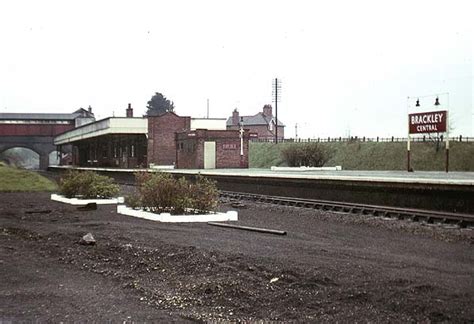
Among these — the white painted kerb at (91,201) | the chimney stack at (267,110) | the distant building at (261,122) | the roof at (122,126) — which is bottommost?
the white painted kerb at (91,201)

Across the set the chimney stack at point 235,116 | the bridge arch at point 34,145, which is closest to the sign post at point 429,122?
the bridge arch at point 34,145

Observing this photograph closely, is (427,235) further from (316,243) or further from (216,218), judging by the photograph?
(216,218)

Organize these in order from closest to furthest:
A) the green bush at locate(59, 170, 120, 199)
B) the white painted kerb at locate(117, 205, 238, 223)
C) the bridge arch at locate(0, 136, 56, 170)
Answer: the white painted kerb at locate(117, 205, 238, 223) → the green bush at locate(59, 170, 120, 199) → the bridge arch at locate(0, 136, 56, 170)

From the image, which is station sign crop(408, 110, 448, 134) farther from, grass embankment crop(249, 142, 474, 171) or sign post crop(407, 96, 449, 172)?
grass embankment crop(249, 142, 474, 171)

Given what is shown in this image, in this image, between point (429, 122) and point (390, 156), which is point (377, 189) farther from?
point (390, 156)

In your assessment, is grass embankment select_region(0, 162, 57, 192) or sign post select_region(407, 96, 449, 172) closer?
sign post select_region(407, 96, 449, 172)

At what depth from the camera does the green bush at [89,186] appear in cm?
2202

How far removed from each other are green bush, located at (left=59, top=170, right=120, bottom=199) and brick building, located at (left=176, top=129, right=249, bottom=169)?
23833 millimetres

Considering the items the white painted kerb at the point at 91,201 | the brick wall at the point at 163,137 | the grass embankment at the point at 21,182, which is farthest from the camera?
the brick wall at the point at 163,137

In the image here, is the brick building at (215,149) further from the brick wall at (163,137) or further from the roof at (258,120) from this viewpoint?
the roof at (258,120)

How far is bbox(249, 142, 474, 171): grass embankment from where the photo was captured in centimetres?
4201

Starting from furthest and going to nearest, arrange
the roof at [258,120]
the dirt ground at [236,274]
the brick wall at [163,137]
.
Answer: the roof at [258,120]
the brick wall at [163,137]
the dirt ground at [236,274]

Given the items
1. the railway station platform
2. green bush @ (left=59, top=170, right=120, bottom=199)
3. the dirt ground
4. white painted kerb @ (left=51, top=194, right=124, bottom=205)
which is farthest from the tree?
the dirt ground

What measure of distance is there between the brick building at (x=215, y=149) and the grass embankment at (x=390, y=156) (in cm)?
755
